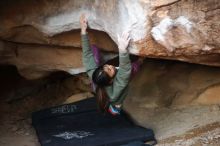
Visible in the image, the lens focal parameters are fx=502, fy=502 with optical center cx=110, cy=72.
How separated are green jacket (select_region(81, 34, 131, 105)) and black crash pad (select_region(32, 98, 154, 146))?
1.05 feet

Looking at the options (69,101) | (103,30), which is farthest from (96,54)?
(69,101)

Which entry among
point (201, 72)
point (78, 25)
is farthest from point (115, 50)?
point (201, 72)

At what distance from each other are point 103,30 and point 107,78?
39 centimetres

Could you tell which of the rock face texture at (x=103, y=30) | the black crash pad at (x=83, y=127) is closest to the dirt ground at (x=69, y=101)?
the black crash pad at (x=83, y=127)

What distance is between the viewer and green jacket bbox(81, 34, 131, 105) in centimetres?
361

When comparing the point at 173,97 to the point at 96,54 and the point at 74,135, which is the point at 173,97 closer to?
the point at 96,54

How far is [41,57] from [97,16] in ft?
3.75

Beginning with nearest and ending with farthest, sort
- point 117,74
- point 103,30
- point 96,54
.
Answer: point 117,74, point 103,30, point 96,54

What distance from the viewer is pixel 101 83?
12.3ft

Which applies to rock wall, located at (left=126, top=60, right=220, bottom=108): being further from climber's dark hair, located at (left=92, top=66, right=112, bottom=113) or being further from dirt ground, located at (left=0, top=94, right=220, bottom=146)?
climber's dark hair, located at (left=92, top=66, right=112, bottom=113)

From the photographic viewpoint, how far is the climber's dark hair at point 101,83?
12.2 feet

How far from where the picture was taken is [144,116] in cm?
433

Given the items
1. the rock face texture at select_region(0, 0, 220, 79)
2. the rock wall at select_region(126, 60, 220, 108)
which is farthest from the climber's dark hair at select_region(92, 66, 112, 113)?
the rock wall at select_region(126, 60, 220, 108)

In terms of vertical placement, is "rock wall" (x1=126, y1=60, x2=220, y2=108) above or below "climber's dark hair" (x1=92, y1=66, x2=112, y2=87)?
below
